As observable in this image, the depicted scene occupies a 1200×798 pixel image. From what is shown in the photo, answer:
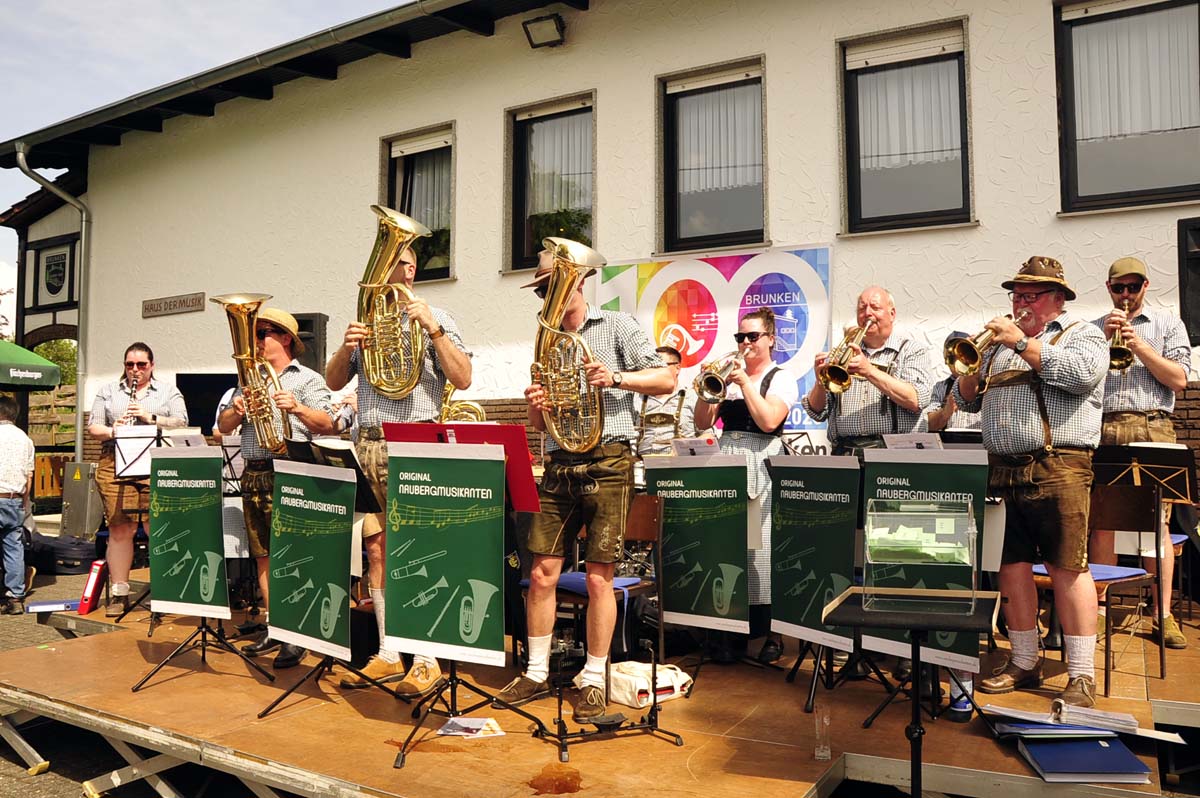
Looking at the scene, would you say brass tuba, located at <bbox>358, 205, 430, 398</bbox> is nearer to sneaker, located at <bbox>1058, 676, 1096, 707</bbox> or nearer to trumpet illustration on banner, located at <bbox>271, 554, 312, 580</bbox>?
trumpet illustration on banner, located at <bbox>271, 554, 312, 580</bbox>

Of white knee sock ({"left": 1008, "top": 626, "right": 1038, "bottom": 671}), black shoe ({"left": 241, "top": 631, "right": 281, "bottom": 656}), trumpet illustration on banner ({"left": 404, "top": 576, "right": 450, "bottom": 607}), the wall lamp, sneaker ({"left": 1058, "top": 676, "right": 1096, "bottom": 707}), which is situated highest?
the wall lamp

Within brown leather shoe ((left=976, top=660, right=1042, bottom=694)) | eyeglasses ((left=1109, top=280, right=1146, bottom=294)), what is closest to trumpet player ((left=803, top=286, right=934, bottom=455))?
brown leather shoe ((left=976, top=660, right=1042, bottom=694))

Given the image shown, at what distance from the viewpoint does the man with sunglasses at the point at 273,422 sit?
17.8 ft

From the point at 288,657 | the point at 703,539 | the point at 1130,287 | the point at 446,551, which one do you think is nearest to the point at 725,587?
the point at 703,539

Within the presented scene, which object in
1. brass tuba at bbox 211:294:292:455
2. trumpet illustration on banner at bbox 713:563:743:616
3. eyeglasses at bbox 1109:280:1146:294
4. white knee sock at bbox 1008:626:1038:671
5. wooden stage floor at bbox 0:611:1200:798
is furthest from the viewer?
eyeglasses at bbox 1109:280:1146:294

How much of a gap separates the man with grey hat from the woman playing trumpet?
→ 110 cm

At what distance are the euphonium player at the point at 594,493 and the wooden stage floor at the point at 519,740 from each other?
0.32m

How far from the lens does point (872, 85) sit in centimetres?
800

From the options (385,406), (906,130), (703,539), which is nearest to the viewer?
(703,539)

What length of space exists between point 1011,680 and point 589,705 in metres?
1.99

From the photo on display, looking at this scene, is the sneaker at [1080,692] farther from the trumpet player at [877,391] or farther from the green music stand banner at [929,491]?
the trumpet player at [877,391]

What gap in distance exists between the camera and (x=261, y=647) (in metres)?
5.60

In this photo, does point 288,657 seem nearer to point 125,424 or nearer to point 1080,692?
point 125,424

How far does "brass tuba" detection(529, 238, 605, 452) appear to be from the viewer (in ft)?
14.2
